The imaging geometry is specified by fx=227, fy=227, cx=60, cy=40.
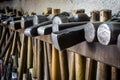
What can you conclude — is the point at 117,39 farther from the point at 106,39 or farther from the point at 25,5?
the point at 25,5

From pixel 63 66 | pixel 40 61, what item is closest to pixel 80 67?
pixel 63 66

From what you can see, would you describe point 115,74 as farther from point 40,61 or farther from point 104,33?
point 40,61

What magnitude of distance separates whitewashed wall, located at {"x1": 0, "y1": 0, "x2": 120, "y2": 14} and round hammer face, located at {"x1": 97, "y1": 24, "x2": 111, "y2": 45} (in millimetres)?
482

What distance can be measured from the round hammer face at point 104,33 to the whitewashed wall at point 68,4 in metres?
0.48

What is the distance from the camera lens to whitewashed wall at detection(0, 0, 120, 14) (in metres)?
1.04

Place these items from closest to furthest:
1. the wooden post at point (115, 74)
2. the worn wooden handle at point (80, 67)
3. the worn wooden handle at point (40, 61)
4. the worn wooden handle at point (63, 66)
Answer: the wooden post at point (115, 74) < the worn wooden handle at point (80, 67) < the worn wooden handle at point (63, 66) < the worn wooden handle at point (40, 61)

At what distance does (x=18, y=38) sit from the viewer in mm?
1851

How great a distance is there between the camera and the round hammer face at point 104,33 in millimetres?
511

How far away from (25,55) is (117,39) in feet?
3.90

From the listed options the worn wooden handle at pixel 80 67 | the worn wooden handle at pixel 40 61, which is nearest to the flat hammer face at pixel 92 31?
the worn wooden handle at pixel 80 67

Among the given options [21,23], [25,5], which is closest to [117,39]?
[21,23]

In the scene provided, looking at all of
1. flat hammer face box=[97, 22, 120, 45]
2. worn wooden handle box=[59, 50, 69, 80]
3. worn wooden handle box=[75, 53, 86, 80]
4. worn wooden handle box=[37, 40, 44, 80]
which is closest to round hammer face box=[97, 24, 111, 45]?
flat hammer face box=[97, 22, 120, 45]

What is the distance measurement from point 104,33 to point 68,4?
94 cm

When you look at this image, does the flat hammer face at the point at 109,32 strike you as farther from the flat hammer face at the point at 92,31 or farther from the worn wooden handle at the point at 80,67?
the worn wooden handle at the point at 80,67
